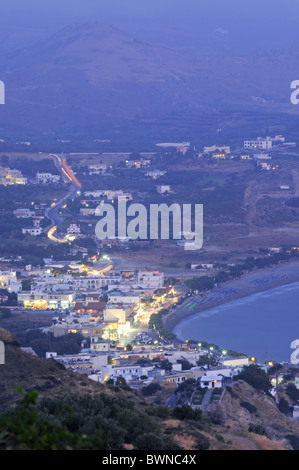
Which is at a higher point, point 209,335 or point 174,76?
point 174,76

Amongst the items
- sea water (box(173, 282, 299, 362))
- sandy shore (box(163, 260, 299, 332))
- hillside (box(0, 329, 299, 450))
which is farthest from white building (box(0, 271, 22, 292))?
hillside (box(0, 329, 299, 450))

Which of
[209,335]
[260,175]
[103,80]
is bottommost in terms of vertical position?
[209,335]

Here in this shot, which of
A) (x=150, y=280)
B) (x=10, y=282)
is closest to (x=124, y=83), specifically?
(x=150, y=280)

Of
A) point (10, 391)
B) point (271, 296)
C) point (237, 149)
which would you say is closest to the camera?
point (10, 391)

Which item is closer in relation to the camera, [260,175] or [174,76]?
[260,175]

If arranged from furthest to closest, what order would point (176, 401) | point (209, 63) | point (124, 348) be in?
1. point (209, 63)
2. point (124, 348)
3. point (176, 401)

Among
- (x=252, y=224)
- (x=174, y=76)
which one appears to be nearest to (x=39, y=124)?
(x=174, y=76)

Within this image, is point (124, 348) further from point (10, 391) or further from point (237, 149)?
point (237, 149)
